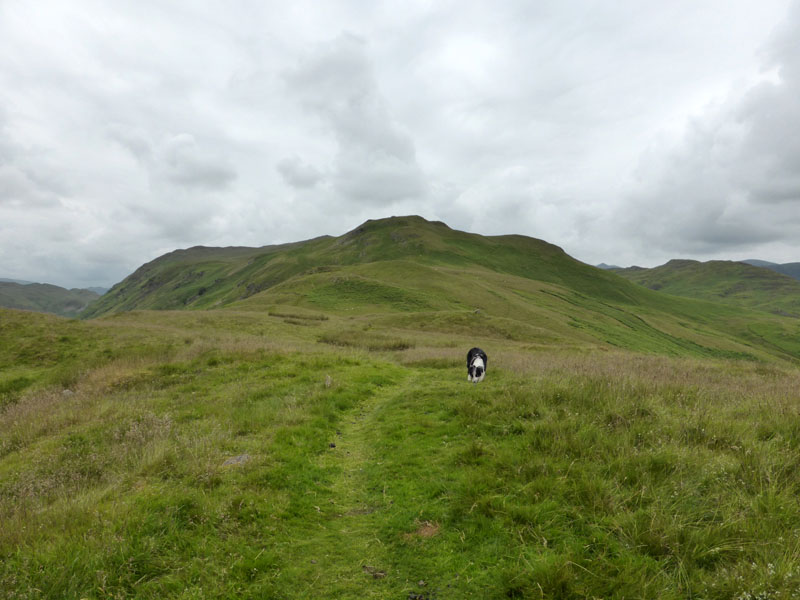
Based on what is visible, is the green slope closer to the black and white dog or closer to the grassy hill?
the black and white dog

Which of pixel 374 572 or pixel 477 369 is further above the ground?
pixel 477 369

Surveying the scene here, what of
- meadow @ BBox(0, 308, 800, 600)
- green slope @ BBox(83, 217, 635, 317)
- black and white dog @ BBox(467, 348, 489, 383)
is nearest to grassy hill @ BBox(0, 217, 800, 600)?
meadow @ BBox(0, 308, 800, 600)

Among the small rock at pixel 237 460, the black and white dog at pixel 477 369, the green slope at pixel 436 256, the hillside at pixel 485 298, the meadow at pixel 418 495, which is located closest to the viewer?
the meadow at pixel 418 495

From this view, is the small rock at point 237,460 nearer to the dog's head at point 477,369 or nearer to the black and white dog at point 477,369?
the black and white dog at point 477,369

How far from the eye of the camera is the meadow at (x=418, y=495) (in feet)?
14.1

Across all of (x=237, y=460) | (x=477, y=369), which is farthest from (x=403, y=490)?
(x=477, y=369)

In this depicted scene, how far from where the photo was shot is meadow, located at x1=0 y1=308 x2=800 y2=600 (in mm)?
4301

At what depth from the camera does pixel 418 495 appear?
6.56 m

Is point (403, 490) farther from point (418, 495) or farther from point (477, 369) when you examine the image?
point (477, 369)

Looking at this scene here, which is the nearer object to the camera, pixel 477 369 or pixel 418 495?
pixel 418 495

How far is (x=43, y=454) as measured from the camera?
8227 mm

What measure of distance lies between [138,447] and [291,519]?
4423 millimetres

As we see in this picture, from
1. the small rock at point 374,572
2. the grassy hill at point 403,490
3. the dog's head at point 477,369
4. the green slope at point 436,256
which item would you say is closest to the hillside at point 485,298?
the green slope at point 436,256

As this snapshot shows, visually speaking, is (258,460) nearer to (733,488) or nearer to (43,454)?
(43,454)
